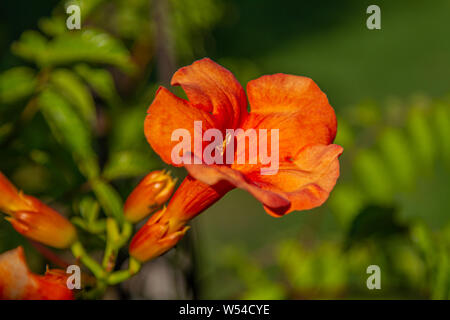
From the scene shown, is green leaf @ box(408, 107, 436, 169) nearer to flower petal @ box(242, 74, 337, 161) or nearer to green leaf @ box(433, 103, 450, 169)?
green leaf @ box(433, 103, 450, 169)

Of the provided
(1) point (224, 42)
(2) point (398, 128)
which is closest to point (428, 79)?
(1) point (224, 42)

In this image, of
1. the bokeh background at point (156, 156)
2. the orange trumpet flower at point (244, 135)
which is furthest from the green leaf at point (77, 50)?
the orange trumpet flower at point (244, 135)

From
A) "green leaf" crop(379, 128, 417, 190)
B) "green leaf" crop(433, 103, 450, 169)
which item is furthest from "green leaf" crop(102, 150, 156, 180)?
"green leaf" crop(433, 103, 450, 169)

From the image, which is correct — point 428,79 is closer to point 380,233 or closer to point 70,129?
point 380,233

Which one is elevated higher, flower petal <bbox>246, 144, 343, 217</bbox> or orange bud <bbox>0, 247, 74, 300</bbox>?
flower petal <bbox>246, 144, 343, 217</bbox>

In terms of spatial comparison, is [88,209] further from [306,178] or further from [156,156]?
[306,178]
